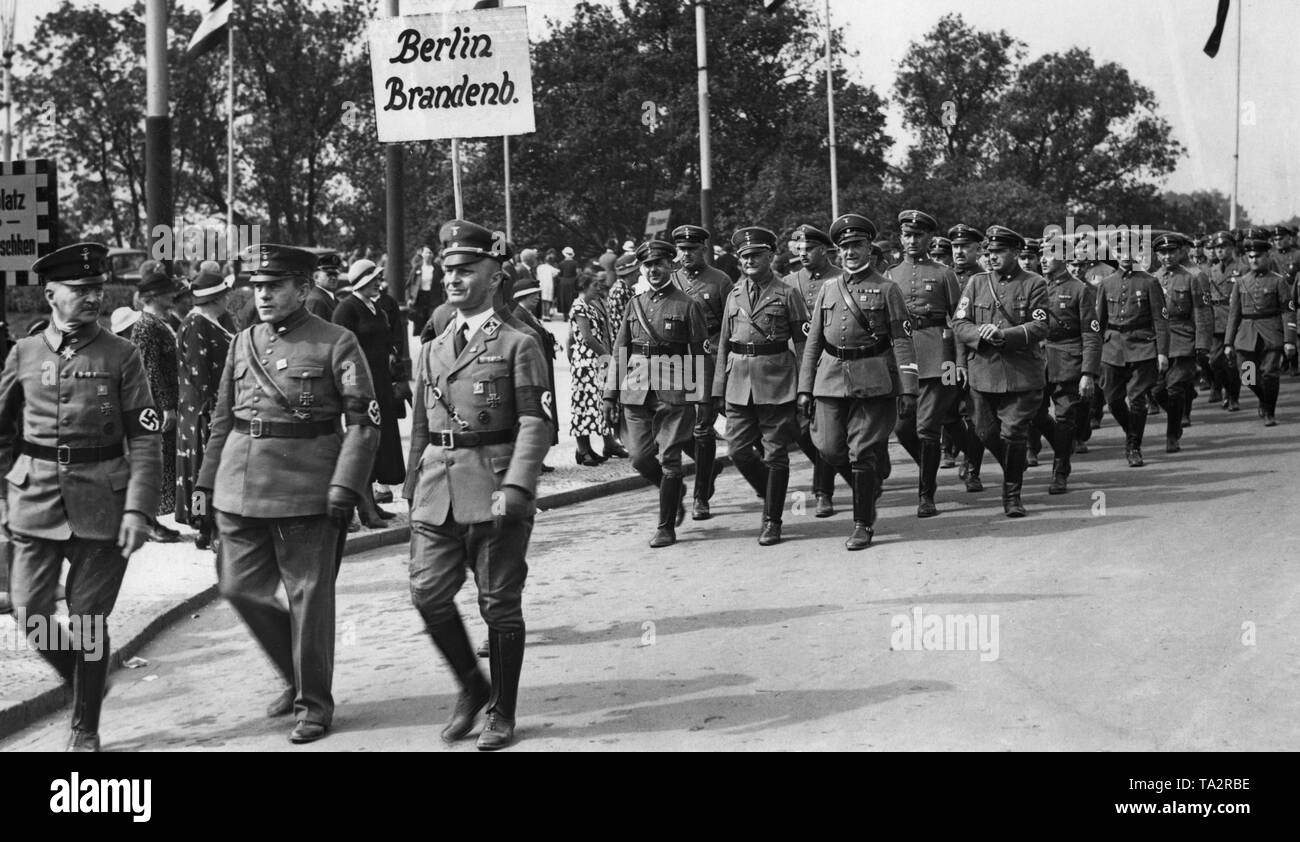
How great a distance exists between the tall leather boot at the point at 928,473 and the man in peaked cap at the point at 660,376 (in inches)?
70.5

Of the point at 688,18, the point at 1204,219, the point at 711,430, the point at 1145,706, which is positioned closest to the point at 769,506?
the point at 711,430

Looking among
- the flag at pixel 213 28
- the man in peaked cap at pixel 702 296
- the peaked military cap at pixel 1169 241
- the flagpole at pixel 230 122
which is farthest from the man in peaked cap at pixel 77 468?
the flagpole at pixel 230 122

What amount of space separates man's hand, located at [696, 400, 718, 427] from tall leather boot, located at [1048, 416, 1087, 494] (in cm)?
290

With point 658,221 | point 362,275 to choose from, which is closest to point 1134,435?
point 362,275

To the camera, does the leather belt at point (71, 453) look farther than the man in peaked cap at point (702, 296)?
No

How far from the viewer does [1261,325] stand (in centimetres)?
1808

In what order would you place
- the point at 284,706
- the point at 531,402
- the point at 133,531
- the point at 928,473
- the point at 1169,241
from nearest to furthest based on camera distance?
the point at 133,531, the point at 531,402, the point at 284,706, the point at 928,473, the point at 1169,241

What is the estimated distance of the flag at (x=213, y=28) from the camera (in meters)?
13.9

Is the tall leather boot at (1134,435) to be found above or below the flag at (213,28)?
below

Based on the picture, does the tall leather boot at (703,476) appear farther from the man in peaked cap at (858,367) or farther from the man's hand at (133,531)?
the man's hand at (133,531)

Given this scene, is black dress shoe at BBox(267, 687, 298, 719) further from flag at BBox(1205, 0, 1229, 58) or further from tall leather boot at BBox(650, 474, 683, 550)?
flag at BBox(1205, 0, 1229, 58)

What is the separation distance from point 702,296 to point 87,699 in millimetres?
6452

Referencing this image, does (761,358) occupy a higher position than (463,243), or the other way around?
(463,243)

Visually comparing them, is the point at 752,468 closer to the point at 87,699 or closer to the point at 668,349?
the point at 668,349
